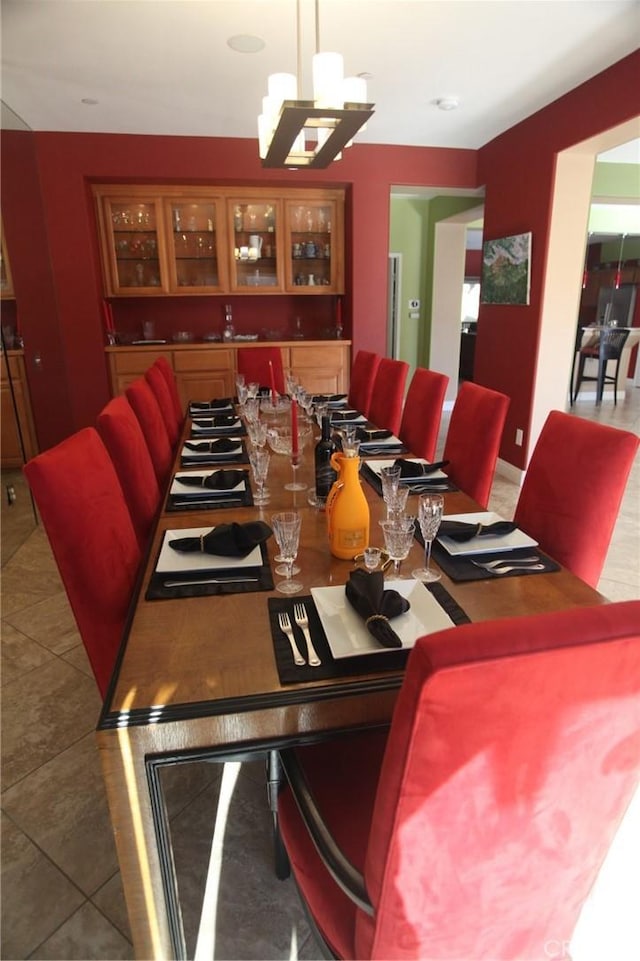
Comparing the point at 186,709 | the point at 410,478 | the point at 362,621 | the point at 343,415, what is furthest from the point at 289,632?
the point at 343,415

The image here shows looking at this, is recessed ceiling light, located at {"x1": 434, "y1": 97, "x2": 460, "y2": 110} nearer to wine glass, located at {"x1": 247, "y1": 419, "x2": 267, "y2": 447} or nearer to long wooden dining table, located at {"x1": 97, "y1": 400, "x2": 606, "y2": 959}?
wine glass, located at {"x1": 247, "y1": 419, "x2": 267, "y2": 447}

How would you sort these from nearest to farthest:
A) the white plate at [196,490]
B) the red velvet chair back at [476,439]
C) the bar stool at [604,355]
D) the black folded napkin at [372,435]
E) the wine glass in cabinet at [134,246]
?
the white plate at [196,490] → the red velvet chair back at [476,439] → the black folded napkin at [372,435] → the wine glass in cabinet at [134,246] → the bar stool at [604,355]

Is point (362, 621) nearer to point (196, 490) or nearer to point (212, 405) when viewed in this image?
point (196, 490)

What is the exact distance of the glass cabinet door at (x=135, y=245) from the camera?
14.8 ft

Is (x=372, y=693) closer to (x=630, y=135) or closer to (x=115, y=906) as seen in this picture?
(x=115, y=906)

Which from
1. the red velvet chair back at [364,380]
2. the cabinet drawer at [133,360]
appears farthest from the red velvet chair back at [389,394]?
the cabinet drawer at [133,360]

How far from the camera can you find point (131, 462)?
1.76 m


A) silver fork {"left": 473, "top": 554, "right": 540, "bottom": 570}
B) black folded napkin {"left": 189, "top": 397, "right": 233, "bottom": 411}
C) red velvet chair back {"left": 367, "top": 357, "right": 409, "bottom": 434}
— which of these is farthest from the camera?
black folded napkin {"left": 189, "top": 397, "right": 233, "bottom": 411}

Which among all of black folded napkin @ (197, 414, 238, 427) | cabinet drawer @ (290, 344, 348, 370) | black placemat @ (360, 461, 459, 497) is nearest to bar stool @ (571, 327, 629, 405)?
cabinet drawer @ (290, 344, 348, 370)

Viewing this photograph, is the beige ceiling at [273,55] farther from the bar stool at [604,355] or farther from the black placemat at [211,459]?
the bar stool at [604,355]

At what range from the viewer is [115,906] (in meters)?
1.29

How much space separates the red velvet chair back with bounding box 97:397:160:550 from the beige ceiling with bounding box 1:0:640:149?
76.9 inches

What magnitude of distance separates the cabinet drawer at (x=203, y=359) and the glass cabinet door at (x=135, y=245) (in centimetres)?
58

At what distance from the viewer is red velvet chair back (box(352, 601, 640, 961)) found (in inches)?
21.0
